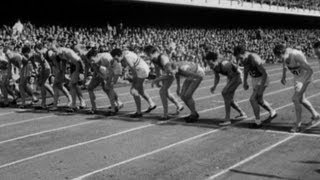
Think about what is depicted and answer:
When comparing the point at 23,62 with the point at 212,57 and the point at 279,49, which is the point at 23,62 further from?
the point at 279,49

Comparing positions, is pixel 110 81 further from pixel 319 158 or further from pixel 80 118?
pixel 319 158

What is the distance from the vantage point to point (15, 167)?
8086 mm

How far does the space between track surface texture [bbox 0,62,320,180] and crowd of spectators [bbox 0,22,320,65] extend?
388 centimetres

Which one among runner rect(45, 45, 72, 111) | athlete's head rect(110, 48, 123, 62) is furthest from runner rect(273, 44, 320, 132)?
runner rect(45, 45, 72, 111)

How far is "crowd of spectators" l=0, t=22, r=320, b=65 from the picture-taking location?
866 inches

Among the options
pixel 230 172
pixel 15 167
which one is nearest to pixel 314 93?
pixel 230 172

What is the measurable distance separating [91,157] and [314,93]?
1042cm

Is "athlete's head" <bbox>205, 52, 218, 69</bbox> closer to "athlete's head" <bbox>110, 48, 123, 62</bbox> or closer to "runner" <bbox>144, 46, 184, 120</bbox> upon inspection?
"runner" <bbox>144, 46, 184, 120</bbox>

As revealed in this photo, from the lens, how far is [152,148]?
30.0 ft

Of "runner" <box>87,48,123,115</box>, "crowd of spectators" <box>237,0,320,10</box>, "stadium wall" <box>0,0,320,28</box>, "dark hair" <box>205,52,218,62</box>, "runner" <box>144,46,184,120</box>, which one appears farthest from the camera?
"crowd of spectators" <box>237,0,320,10</box>

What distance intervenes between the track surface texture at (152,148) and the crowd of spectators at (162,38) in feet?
12.7

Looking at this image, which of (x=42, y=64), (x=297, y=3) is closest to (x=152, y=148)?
(x=42, y=64)

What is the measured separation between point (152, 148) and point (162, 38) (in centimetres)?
2094

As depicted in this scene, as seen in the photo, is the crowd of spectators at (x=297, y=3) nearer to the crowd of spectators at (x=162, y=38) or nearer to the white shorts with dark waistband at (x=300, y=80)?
the crowd of spectators at (x=162, y=38)
